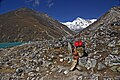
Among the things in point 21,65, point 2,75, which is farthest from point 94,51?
point 2,75

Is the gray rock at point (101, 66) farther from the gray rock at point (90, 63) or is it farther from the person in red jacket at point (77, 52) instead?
the person in red jacket at point (77, 52)

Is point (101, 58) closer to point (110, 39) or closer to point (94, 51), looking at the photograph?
point (94, 51)

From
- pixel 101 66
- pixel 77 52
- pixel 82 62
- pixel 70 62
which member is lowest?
pixel 101 66

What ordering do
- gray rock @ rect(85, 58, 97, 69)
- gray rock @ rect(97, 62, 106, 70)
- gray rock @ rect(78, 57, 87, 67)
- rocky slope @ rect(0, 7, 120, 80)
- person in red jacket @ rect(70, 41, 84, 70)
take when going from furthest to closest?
gray rock @ rect(78, 57, 87, 67) < gray rock @ rect(85, 58, 97, 69) < person in red jacket @ rect(70, 41, 84, 70) < gray rock @ rect(97, 62, 106, 70) < rocky slope @ rect(0, 7, 120, 80)

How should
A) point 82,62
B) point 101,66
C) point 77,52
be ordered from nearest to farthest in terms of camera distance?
point 101,66
point 77,52
point 82,62

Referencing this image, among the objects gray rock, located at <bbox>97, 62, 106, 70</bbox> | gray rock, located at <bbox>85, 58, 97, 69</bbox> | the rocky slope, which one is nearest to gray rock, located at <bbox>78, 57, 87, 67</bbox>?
the rocky slope

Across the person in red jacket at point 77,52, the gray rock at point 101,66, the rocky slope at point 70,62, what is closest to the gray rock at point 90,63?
the rocky slope at point 70,62

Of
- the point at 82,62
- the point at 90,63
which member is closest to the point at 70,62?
the point at 82,62

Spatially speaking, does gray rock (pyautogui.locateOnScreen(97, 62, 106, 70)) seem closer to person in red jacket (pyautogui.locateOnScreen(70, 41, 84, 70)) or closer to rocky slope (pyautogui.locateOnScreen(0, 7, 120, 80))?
rocky slope (pyautogui.locateOnScreen(0, 7, 120, 80))

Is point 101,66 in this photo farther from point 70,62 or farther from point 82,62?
point 70,62

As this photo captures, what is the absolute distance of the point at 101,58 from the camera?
74.5ft

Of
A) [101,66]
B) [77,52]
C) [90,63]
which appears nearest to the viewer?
[101,66]

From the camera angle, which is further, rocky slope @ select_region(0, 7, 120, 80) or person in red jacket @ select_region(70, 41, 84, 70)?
person in red jacket @ select_region(70, 41, 84, 70)

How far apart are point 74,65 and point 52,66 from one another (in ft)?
11.2
